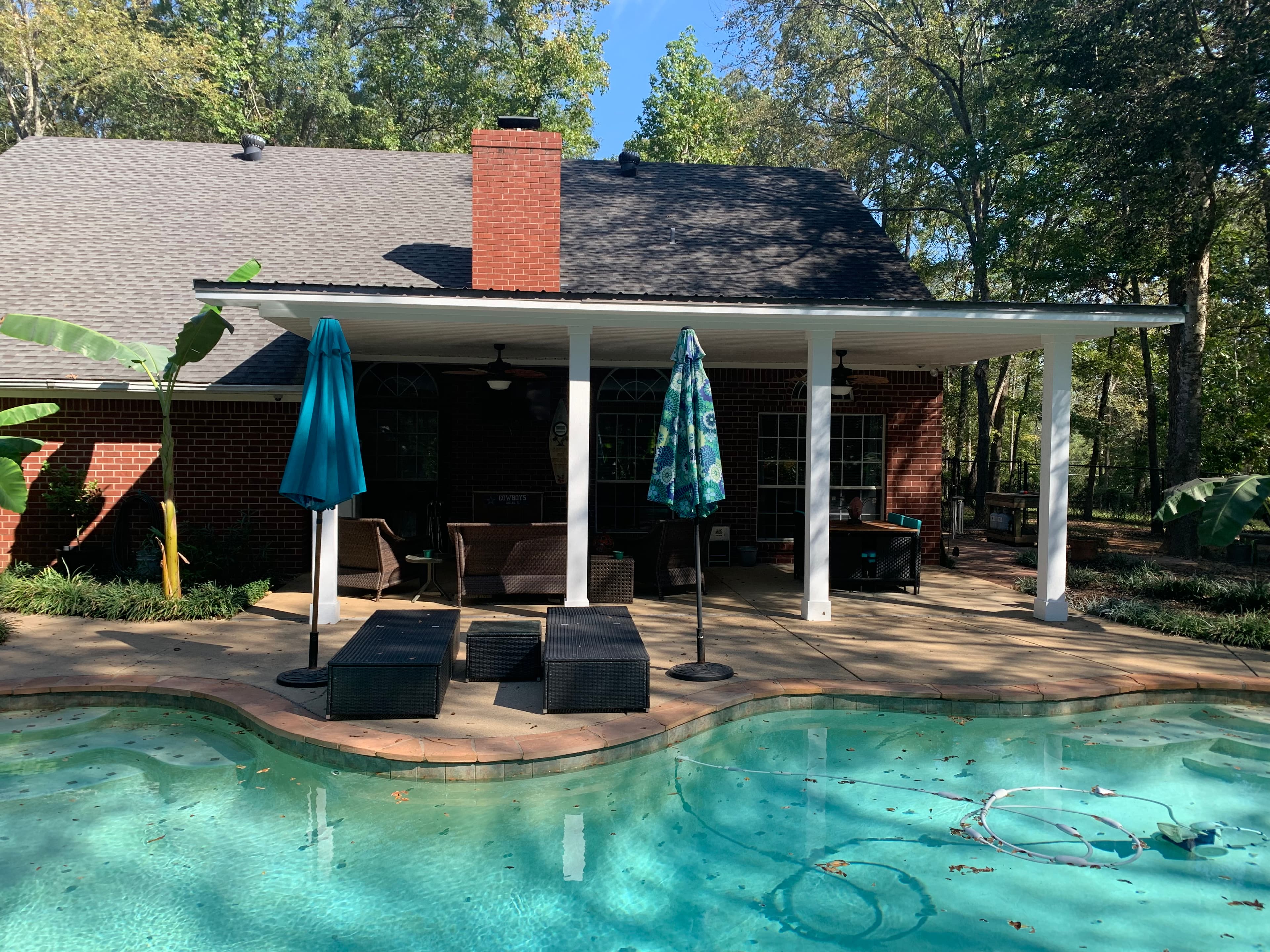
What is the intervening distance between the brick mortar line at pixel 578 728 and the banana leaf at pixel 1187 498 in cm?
161

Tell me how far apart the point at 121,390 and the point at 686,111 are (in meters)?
28.8

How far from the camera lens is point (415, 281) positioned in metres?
11.4

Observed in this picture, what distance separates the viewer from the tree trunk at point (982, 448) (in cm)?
2097

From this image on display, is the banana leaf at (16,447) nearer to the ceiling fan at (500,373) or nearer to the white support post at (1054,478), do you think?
the ceiling fan at (500,373)

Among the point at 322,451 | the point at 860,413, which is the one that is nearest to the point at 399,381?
the point at 322,451

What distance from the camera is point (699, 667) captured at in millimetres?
6547

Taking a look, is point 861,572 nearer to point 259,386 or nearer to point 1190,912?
point 1190,912

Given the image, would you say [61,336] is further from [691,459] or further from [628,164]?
[628,164]

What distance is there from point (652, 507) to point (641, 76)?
92.3 ft

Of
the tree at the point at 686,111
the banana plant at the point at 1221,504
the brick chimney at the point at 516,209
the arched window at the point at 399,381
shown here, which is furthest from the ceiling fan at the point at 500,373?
the tree at the point at 686,111

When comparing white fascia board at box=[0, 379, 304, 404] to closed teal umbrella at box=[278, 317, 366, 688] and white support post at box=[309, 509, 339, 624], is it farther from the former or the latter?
closed teal umbrella at box=[278, 317, 366, 688]

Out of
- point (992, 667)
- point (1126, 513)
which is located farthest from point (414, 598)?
point (1126, 513)

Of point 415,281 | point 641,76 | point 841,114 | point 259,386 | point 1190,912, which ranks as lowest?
point 1190,912

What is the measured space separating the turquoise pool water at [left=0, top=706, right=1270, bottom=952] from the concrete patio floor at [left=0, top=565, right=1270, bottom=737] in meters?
0.72
